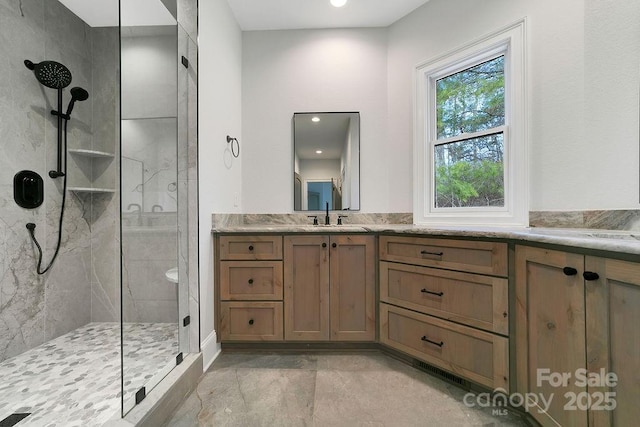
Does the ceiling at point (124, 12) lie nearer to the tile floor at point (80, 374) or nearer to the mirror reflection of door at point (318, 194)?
the mirror reflection of door at point (318, 194)

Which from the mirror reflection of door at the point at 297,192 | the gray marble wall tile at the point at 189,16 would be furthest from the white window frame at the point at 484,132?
the gray marble wall tile at the point at 189,16

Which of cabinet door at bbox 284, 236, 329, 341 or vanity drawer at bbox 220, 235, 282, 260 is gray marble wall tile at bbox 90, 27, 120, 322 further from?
cabinet door at bbox 284, 236, 329, 341

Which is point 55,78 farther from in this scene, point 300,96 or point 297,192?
point 297,192

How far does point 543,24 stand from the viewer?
5.20ft

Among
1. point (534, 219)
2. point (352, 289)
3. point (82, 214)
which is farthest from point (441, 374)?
point (82, 214)

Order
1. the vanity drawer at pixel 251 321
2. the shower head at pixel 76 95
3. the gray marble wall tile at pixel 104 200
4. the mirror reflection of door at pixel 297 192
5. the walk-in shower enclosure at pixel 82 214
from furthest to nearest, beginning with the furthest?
the mirror reflection of door at pixel 297 192
the gray marble wall tile at pixel 104 200
the shower head at pixel 76 95
the vanity drawer at pixel 251 321
the walk-in shower enclosure at pixel 82 214

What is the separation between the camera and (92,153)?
208 centimetres

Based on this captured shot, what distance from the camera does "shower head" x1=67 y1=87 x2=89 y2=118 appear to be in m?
2.02

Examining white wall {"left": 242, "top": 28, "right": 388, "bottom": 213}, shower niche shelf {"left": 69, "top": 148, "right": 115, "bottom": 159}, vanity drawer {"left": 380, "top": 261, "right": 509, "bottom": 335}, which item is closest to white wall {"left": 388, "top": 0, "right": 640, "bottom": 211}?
vanity drawer {"left": 380, "top": 261, "right": 509, "bottom": 335}

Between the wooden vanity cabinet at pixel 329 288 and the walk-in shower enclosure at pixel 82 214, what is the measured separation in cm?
67

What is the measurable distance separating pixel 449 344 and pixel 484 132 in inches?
61.1

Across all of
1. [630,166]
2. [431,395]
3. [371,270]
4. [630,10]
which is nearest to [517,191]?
[630,166]

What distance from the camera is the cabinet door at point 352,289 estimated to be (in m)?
1.83

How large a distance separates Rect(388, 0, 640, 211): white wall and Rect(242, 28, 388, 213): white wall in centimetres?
86
